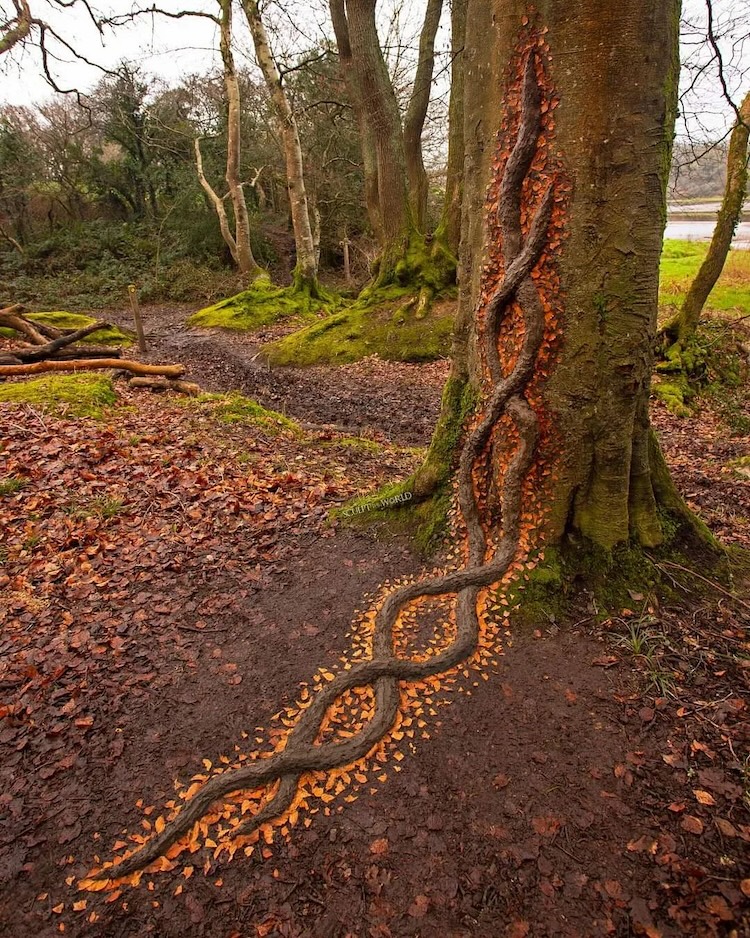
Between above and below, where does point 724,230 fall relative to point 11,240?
below

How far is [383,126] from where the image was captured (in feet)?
35.7

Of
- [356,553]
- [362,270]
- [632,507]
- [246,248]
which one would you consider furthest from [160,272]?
[632,507]

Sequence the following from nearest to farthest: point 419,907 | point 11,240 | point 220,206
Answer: point 419,907 → point 220,206 → point 11,240

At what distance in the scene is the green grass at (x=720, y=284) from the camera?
1206 centimetres

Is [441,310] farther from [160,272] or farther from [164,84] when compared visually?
[164,84]

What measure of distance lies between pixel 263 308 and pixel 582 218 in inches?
507

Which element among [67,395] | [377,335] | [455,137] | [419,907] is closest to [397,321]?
[377,335]

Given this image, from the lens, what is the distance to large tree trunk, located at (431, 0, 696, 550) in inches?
102

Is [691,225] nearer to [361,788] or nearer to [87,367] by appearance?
[87,367]

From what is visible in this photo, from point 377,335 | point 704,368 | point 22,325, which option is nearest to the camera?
point 704,368

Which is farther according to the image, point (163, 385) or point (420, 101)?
point (420, 101)

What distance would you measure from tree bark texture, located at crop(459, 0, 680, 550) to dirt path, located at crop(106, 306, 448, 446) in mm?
4292

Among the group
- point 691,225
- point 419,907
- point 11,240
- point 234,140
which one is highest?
point 234,140

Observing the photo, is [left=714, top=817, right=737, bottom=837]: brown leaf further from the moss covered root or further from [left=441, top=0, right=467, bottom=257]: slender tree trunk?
[left=441, top=0, right=467, bottom=257]: slender tree trunk
